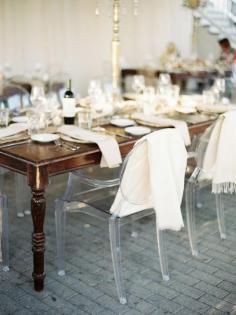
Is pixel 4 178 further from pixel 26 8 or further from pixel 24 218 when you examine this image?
pixel 26 8

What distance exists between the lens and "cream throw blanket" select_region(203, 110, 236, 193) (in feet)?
9.37

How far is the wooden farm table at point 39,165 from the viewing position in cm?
228

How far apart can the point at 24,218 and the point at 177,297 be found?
1.33 metres

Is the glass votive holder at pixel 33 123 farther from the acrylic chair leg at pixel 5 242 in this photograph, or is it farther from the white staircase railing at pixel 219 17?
the white staircase railing at pixel 219 17

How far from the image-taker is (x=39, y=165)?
2.25 metres

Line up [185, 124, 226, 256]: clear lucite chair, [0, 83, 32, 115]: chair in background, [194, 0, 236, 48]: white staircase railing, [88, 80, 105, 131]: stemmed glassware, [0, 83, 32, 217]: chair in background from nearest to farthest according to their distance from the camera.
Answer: [185, 124, 226, 256]: clear lucite chair → [88, 80, 105, 131]: stemmed glassware → [0, 83, 32, 217]: chair in background → [0, 83, 32, 115]: chair in background → [194, 0, 236, 48]: white staircase railing

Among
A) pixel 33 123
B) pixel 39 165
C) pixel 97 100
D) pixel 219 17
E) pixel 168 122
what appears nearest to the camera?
pixel 39 165

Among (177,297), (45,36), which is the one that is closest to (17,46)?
(45,36)

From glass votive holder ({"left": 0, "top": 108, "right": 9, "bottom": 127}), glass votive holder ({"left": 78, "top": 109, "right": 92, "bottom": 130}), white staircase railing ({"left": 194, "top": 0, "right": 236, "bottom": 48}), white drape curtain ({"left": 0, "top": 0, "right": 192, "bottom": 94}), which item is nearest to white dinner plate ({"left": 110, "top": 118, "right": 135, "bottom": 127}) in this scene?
glass votive holder ({"left": 78, "top": 109, "right": 92, "bottom": 130})

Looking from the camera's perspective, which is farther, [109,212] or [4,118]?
[4,118]

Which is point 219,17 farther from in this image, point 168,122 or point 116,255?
point 116,255

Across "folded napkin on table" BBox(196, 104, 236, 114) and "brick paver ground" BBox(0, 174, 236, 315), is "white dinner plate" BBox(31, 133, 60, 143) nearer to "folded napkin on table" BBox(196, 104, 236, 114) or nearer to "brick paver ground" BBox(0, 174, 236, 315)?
"brick paver ground" BBox(0, 174, 236, 315)

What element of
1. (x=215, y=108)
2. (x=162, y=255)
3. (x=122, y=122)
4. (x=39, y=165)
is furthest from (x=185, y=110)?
(x=39, y=165)

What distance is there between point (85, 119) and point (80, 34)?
463 centimetres
